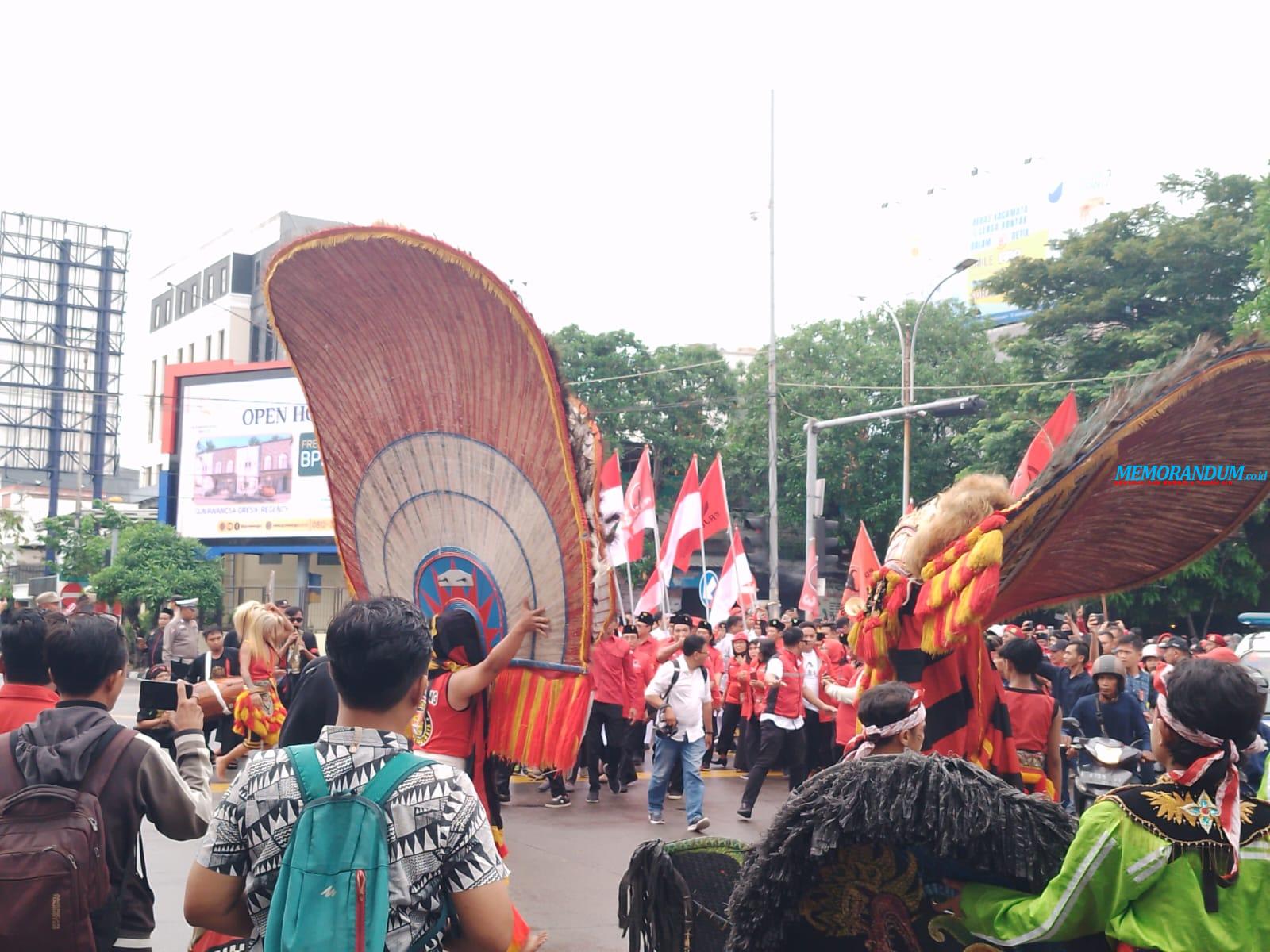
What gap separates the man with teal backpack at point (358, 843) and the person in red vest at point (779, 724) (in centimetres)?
829

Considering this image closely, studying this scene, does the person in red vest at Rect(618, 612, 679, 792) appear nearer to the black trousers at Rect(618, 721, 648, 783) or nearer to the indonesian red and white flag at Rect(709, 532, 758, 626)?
the black trousers at Rect(618, 721, 648, 783)

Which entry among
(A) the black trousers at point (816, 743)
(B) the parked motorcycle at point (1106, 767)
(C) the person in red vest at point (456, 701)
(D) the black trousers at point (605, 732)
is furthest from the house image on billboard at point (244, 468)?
(C) the person in red vest at point (456, 701)

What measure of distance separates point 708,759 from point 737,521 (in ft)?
77.6

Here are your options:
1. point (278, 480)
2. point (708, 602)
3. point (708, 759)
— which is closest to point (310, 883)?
point (708, 759)

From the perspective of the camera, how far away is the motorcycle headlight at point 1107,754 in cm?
622

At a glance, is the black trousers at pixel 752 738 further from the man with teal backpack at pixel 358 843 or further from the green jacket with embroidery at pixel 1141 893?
the man with teal backpack at pixel 358 843

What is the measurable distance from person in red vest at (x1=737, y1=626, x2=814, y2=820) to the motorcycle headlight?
4.44 metres

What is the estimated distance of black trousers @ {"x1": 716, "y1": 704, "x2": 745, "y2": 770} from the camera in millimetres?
14000

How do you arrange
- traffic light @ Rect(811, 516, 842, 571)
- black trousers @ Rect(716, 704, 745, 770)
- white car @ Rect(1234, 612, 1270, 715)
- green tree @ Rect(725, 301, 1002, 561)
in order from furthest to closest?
green tree @ Rect(725, 301, 1002, 561) → traffic light @ Rect(811, 516, 842, 571) → black trousers @ Rect(716, 704, 745, 770) → white car @ Rect(1234, 612, 1270, 715)

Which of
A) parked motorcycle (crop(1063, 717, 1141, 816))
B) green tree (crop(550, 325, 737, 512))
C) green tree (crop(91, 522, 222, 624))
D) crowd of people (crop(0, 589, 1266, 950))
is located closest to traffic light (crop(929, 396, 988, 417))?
crowd of people (crop(0, 589, 1266, 950))

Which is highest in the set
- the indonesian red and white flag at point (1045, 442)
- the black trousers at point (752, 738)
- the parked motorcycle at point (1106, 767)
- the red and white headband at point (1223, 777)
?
the indonesian red and white flag at point (1045, 442)

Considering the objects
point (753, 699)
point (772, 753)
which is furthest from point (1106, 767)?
point (753, 699)

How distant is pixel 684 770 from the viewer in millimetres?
10148

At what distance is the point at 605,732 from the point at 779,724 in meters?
2.29
